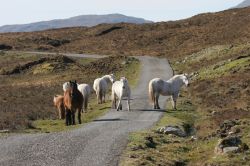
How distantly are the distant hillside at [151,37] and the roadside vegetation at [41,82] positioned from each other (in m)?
17.1

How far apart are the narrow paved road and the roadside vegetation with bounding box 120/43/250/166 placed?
89 cm

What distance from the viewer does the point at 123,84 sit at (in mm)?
39844

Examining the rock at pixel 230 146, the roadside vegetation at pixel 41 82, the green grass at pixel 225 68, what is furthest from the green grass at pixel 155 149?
the green grass at pixel 225 68

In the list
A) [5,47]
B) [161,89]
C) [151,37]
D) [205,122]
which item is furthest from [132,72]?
[5,47]

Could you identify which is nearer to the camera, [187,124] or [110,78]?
[187,124]

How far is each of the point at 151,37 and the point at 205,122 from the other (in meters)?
90.6

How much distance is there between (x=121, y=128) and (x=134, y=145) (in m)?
5.57

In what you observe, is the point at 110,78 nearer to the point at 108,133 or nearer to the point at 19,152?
the point at 108,133

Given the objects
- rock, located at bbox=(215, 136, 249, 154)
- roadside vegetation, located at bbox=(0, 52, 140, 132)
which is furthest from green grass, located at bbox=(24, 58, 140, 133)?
rock, located at bbox=(215, 136, 249, 154)

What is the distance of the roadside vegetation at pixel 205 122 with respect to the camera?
2436 centimetres

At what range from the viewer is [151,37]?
412 ft

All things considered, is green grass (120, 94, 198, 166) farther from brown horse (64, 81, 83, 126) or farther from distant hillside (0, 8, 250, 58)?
distant hillside (0, 8, 250, 58)

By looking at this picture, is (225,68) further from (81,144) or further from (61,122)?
(81,144)

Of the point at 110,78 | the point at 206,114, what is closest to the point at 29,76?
the point at 110,78
